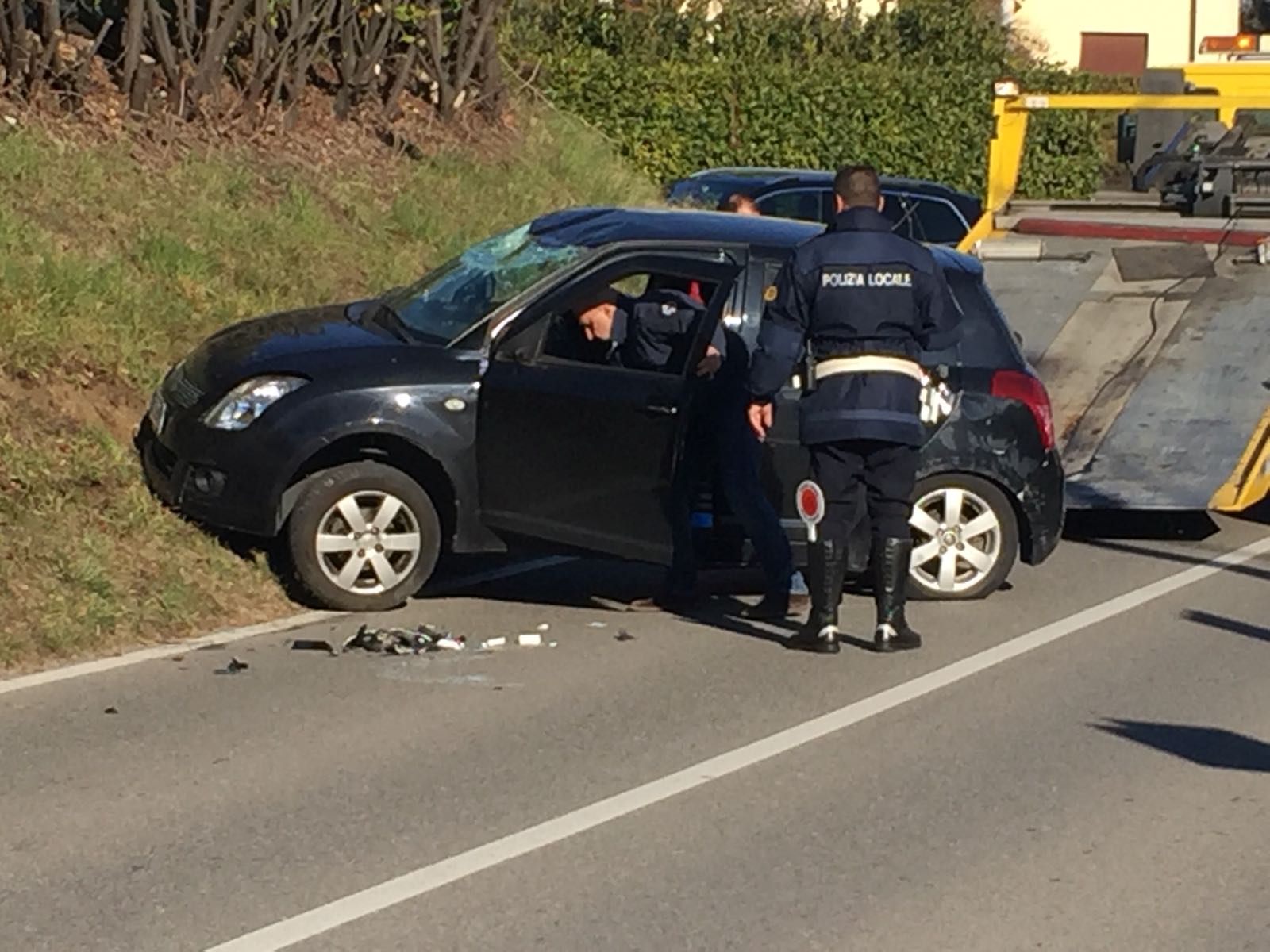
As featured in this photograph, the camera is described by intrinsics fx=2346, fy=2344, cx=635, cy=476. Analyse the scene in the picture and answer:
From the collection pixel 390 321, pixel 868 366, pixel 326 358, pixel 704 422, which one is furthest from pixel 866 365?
pixel 390 321

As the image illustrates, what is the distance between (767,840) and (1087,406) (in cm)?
652

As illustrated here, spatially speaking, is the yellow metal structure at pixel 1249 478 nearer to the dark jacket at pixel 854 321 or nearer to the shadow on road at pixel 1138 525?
the shadow on road at pixel 1138 525

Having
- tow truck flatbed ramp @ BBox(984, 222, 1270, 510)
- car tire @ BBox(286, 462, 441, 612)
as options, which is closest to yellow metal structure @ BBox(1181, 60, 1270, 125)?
tow truck flatbed ramp @ BBox(984, 222, 1270, 510)

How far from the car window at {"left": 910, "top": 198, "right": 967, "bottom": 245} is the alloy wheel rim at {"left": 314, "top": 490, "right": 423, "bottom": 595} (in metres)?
10.5

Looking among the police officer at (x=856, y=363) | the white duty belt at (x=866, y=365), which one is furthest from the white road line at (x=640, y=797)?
the white duty belt at (x=866, y=365)

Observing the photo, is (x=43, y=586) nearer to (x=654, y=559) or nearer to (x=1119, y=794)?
(x=654, y=559)

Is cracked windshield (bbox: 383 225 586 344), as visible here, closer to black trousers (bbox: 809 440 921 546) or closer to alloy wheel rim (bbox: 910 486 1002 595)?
black trousers (bbox: 809 440 921 546)

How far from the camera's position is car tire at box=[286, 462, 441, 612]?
9.46 metres

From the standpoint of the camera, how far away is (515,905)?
6059 millimetres

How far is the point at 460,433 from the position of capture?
958 cm

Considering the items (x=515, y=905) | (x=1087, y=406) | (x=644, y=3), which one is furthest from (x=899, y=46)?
(x=515, y=905)

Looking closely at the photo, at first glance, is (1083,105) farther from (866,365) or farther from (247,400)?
(247,400)

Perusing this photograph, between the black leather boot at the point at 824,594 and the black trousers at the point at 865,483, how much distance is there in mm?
62

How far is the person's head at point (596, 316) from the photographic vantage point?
987 centimetres
